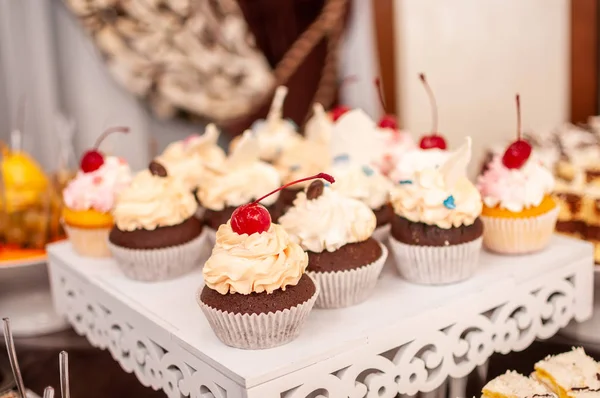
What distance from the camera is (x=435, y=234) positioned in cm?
128

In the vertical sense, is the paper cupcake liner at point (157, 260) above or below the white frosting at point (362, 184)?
below

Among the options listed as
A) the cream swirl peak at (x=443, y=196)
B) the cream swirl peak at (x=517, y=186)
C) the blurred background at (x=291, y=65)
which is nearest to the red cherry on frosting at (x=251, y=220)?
the cream swirl peak at (x=443, y=196)

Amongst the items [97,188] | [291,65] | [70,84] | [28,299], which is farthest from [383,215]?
[70,84]

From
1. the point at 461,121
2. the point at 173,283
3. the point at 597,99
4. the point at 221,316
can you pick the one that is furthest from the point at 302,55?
the point at 221,316

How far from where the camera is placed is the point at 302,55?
278 centimetres

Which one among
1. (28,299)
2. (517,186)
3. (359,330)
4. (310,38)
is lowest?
(28,299)

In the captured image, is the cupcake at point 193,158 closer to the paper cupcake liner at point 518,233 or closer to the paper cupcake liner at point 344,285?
the paper cupcake liner at point 344,285

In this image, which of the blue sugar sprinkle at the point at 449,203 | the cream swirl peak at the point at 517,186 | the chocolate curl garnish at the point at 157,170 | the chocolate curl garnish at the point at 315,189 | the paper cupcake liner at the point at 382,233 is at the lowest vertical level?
the paper cupcake liner at the point at 382,233

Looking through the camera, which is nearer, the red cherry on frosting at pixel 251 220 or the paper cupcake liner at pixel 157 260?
the red cherry on frosting at pixel 251 220

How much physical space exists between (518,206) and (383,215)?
26 centimetres

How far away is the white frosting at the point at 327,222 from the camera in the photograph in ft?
4.00

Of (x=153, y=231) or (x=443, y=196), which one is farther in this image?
(x=153, y=231)

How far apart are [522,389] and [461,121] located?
184 cm

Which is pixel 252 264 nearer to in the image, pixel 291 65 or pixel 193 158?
pixel 193 158
